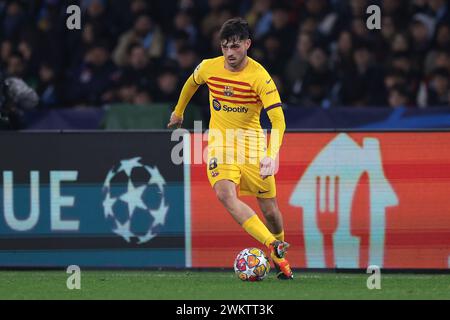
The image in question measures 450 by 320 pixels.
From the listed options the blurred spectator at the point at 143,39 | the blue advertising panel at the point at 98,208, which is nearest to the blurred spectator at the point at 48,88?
the blurred spectator at the point at 143,39

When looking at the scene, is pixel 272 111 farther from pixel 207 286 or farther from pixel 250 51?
pixel 250 51

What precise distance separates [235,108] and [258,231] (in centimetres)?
100

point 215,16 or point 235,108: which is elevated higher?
point 215,16

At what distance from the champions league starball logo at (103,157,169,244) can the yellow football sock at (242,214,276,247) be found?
1.43m

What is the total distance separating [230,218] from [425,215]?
5.65 feet

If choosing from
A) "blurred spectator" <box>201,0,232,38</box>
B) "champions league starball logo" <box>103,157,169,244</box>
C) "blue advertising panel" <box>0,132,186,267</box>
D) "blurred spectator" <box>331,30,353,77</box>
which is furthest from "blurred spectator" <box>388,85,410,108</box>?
"champions league starball logo" <box>103,157,169,244</box>

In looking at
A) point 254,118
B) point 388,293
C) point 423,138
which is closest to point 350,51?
point 423,138

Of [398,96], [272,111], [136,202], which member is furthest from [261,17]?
[272,111]

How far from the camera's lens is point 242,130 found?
9.65 metres

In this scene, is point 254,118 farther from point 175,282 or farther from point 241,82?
point 175,282

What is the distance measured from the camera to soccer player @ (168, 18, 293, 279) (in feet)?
30.8

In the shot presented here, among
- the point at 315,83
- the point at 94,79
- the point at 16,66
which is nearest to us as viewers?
the point at 315,83

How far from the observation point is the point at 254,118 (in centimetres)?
969

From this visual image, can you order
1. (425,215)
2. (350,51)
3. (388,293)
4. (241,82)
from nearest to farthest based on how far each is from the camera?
(388,293) → (241,82) → (425,215) → (350,51)
